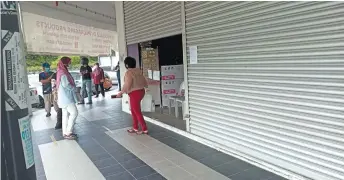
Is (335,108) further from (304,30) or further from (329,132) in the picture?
(304,30)

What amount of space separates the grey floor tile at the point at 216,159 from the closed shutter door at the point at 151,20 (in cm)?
217

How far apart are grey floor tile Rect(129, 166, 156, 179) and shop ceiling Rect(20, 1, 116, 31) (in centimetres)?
493

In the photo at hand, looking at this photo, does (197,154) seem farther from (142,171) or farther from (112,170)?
(112,170)

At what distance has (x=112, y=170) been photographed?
3557 millimetres

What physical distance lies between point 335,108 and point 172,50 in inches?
212

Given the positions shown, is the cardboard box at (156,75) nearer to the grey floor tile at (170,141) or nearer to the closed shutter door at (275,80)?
the grey floor tile at (170,141)

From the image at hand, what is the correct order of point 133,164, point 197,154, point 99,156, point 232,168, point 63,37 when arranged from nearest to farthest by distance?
point 232,168 < point 133,164 < point 197,154 < point 99,156 < point 63,37

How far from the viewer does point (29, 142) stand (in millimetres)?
1341

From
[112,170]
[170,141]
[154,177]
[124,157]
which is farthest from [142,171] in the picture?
[170,141]

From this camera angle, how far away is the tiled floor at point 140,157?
11.0 ft

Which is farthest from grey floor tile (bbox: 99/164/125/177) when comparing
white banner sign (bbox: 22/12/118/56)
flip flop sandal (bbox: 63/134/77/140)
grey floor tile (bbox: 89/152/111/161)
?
white banner sign (bbox: 22/12/118/56)

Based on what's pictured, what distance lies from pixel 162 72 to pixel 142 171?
3880mm

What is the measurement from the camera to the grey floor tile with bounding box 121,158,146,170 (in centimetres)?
364

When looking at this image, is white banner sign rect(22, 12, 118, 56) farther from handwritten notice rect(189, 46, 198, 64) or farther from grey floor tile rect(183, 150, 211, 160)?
grey floor tile rect(183, 150, 211, 160)
